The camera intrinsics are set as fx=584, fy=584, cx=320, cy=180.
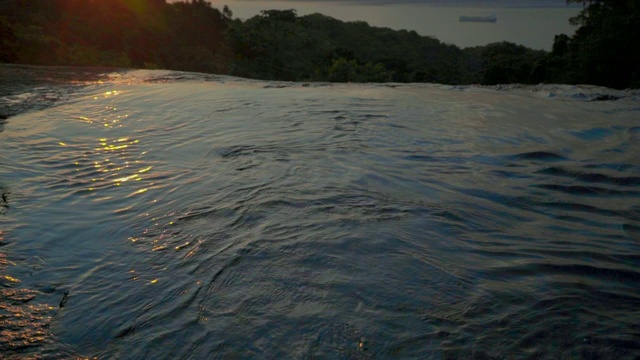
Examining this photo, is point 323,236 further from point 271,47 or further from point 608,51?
point 271,47

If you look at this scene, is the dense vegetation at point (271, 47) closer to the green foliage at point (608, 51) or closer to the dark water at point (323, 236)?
the green foliage at point (608, 51)

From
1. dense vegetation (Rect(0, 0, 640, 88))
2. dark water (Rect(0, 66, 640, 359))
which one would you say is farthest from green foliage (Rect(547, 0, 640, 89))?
dark water (Rect(0, 66, 640, 359))

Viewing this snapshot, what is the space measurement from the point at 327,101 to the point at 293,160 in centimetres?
204

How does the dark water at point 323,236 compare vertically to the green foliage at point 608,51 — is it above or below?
below

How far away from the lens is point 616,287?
234cm

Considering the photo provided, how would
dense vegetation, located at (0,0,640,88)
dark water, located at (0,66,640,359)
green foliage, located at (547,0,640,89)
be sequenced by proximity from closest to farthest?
dark water, located at (0,66,640,359)
green foliage, located at (547,0,640,89)
dense vegetation, located at (0,0,640,88)

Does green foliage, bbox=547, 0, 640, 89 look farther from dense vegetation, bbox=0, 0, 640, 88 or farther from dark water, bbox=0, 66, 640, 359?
dark water, bbox=0, 66, 640, 359

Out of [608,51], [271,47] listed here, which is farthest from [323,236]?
[271,47]

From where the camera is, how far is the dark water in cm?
205

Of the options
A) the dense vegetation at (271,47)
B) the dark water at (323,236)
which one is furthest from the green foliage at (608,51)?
the dark water at (323,236)

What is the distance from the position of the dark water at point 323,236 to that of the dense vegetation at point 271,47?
881 cm

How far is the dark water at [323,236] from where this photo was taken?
2.05 m

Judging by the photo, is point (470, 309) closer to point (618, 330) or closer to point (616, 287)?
point (618, 330)

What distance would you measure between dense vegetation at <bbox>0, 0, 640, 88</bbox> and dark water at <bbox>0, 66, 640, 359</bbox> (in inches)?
347
